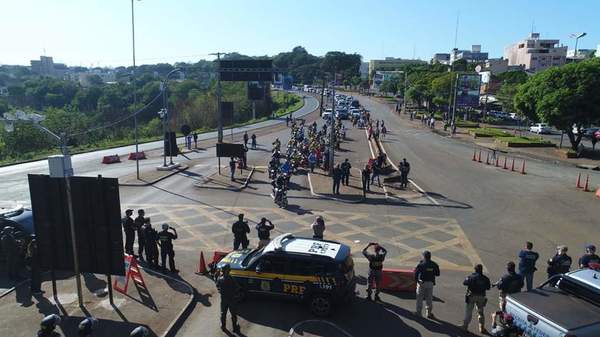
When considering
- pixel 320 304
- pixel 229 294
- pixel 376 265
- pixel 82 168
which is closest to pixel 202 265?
pixel 229 294

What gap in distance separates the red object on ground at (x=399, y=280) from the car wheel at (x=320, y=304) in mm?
2378

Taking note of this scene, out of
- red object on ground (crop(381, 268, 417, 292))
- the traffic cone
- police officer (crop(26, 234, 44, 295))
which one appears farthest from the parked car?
police officer (crop(26, 234, 44, 295))

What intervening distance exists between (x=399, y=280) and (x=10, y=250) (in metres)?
10.9

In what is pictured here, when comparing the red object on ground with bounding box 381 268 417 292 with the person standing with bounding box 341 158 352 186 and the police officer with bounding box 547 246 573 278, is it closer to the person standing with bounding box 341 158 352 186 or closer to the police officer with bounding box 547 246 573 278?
the police officer with bounding box 547 246 573 278

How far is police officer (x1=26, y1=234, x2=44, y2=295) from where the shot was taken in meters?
11.5

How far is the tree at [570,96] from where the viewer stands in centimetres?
3341

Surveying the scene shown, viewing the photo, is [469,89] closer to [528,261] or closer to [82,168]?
[82,168]

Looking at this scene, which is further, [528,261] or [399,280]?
[399,280]

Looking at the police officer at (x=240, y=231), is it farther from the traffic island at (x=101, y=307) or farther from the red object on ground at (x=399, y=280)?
the red object on ground at (x=399, y=280)

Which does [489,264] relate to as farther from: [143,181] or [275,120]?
[275,120]

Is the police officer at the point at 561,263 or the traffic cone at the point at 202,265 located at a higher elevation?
the police officer at the point at 561,263

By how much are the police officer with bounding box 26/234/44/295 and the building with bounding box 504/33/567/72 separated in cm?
16542

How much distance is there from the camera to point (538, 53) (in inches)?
6314

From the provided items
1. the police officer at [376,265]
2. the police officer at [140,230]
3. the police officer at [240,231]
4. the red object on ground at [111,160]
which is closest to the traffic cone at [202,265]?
the police officer at [240,231]
